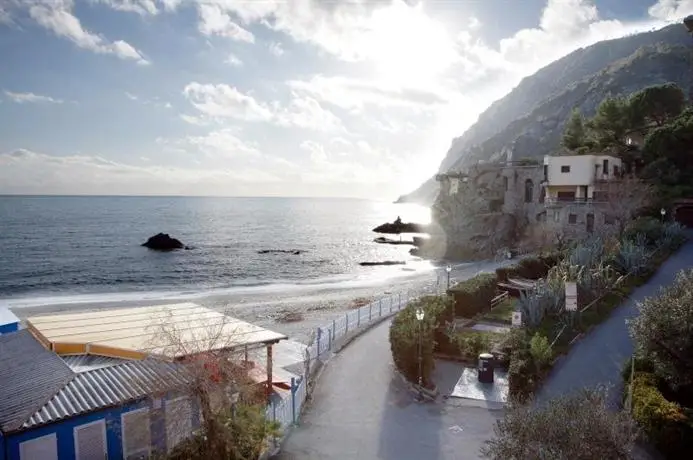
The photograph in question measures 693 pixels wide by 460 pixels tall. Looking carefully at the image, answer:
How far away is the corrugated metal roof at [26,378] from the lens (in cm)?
1049

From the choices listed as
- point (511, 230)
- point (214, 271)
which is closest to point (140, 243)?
point (214, 271)

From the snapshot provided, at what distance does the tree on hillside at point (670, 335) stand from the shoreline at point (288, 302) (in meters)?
16.9

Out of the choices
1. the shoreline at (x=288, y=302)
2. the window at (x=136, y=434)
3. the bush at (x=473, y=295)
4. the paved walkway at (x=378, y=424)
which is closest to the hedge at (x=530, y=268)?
the bush at (x=473, y=295)

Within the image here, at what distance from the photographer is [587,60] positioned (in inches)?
7018

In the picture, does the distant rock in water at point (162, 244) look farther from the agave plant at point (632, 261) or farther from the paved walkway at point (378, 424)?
the paved walkway at point (378, 424)

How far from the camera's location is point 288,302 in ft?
134

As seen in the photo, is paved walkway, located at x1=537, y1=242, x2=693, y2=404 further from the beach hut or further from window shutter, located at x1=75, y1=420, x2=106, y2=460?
window shutter, located at x1=75, y1=420, x2=106, y2=460

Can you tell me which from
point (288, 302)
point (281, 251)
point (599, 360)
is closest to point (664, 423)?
point (599, 360)

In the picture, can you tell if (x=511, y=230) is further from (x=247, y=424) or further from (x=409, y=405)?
(x=247, y=424)

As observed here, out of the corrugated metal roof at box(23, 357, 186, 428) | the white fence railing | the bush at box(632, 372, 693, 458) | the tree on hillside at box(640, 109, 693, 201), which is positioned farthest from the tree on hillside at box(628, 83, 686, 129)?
the corrugated metal roof at box(23, 357, 186, 428)

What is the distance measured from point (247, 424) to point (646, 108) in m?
61.5

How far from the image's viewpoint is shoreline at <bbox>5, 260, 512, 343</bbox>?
3294cm

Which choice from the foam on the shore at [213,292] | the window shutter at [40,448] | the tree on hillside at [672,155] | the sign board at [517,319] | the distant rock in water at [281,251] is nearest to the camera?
the window shutter at [40,448]

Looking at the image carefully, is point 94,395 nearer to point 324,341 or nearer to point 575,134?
point 324,341
